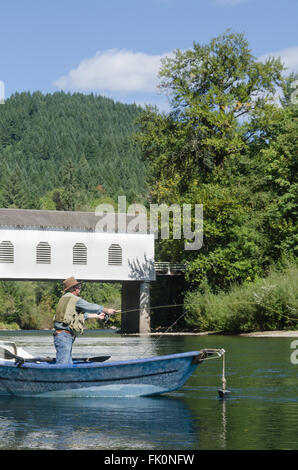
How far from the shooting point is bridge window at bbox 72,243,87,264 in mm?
53781

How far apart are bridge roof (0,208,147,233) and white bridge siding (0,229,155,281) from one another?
0.36 m

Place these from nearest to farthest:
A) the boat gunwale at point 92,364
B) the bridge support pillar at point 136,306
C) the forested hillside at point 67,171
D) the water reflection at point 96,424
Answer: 1. the water reflection at point 96,424
2. the boat gunwale at point 92,364
3. the bridge support pillar at point 136,306
4. the forested hillside at point 67,171

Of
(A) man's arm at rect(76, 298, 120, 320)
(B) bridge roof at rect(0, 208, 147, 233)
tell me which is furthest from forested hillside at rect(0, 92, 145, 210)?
(A) man's arm at rect(76, 298, 120, 320)

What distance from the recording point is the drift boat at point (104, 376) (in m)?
14.6

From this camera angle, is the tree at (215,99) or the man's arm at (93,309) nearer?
the man's arm at (93,309)

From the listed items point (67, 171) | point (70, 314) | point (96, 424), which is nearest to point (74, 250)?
point (70, 314)

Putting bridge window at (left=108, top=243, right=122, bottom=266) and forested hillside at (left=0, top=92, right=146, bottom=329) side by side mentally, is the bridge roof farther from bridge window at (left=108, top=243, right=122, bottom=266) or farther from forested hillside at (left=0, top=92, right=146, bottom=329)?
forested hillside at (left=0, top=92, right=146, bottom=329)

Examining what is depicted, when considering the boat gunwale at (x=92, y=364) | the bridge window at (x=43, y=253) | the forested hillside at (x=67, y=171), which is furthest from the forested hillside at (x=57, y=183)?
the boat gunwale at (x=92, y=364)

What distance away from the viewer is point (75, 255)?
2121 inches

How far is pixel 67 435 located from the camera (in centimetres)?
1127
